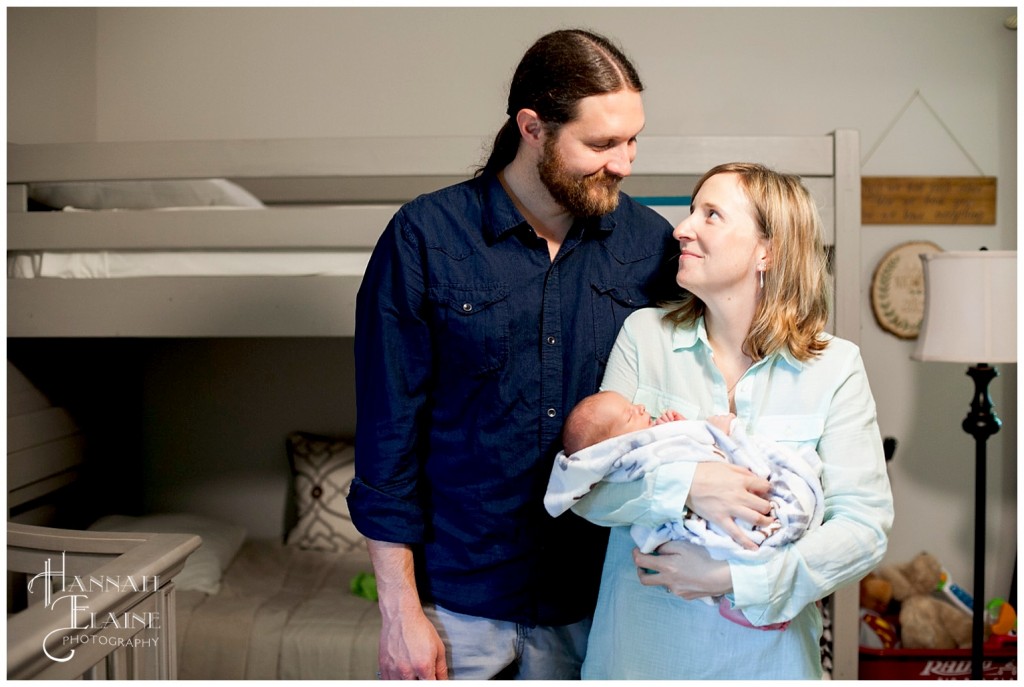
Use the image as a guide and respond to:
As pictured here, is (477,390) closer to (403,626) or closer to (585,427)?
(585,427)

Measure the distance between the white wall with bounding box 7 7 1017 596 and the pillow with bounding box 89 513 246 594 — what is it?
1.29m

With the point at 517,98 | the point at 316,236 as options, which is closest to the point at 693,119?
the point at 316,236

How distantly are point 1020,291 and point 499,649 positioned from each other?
1.51 metres

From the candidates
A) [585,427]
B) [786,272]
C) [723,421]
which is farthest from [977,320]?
[585,427]

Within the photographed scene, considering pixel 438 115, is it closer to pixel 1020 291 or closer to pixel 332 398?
pixel 332 398

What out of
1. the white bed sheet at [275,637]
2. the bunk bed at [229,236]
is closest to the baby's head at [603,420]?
the bunk bed at [229,236]

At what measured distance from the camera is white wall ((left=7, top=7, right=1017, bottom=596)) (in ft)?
9.10

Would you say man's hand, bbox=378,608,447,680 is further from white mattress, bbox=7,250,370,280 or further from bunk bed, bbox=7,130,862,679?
white mattress, bbox=7,250,370,280

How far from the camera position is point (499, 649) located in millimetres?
1282

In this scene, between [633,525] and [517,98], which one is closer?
[633,525]

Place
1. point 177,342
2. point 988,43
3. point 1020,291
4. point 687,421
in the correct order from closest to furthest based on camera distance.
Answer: point 687,421
point 1020,291
point 988,43
point 177,342

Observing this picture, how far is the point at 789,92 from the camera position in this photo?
9.18 ft

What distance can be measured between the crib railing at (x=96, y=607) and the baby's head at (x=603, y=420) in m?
0.59

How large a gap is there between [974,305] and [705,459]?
1.49 meters
